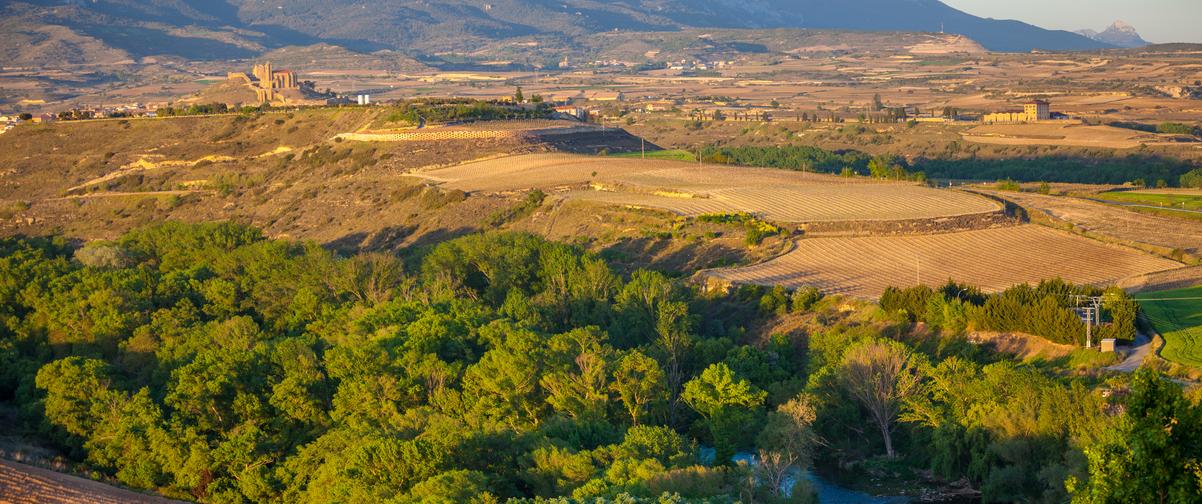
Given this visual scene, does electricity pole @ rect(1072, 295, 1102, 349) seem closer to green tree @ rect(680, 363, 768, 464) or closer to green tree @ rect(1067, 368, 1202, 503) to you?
green tree @ rect(680, 363, 768, 464)

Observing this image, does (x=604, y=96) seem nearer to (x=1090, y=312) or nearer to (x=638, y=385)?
(x=1090, y=312)

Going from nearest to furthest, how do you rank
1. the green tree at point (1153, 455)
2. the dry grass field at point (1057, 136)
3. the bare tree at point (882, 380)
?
the green tree at point (1153, 455), the bare tree at point (882, 380), the dry grass field at point (1057, 136)

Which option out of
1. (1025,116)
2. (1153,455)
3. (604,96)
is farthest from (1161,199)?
(604,96)

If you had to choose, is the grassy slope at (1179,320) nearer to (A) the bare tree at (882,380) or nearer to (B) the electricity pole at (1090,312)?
(B) the electricity pole at (1090,312)

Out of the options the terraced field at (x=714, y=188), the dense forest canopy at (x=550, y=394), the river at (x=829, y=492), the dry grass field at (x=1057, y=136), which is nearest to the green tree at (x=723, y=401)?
the dense forest canopy at (x=550, y=394)

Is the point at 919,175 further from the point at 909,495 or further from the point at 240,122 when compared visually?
the point at 240,122

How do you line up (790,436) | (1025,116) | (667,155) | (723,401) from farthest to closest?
1. (1025,116)
2. (667,155)
3. (723,401)
4. (790,436)
